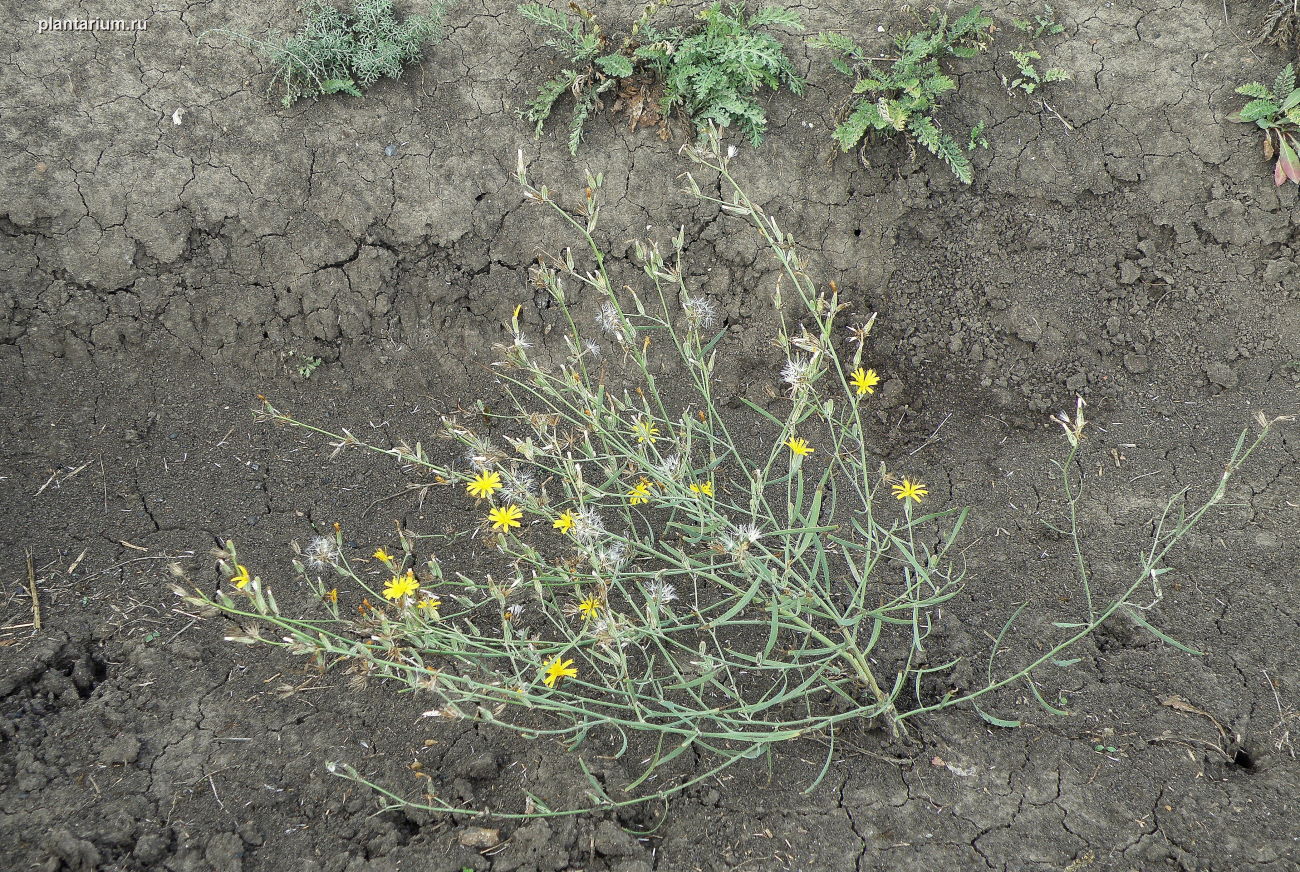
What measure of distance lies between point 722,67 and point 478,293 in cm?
132

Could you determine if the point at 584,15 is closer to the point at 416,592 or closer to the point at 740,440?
the point at 740,440

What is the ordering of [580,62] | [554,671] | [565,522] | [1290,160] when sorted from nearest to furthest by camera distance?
[554,671] < [565,522] < [1290,160] < [580,62]

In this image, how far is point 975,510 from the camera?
3064 mm

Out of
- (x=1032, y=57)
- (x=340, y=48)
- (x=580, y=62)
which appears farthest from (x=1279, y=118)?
(x=340, y=48)

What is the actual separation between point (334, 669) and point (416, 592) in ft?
1.79

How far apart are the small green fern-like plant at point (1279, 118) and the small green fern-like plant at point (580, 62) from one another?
93.0 inches

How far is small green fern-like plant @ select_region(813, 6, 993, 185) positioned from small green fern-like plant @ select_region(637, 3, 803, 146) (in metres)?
0.21

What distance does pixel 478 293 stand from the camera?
140 inches

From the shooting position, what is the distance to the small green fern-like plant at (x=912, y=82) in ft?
11.2

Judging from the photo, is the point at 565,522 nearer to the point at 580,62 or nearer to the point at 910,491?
the point at 910,491

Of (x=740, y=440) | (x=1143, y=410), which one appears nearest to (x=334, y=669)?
(x=740, y=440)

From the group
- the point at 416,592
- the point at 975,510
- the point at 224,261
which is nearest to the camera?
the point at 416,592

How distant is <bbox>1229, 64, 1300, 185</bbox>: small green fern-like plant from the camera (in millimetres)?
3393

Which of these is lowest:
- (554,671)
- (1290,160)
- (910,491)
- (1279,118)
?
(554,671)
